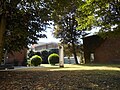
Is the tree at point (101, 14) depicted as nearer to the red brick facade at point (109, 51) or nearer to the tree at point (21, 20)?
the tree at point (21, 20)

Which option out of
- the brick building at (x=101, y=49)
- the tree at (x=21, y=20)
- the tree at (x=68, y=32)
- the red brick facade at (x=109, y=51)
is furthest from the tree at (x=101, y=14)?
the tree at (x=68, y=32)

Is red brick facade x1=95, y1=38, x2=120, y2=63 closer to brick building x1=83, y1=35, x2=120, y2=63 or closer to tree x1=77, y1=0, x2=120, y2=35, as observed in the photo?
brick building x1=83, y1=35, x2=120, y2=63

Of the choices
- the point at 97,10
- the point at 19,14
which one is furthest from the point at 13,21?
the point at 97,10

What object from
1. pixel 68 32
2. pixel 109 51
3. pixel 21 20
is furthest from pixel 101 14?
pixel 68 32

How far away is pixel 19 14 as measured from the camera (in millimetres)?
14242

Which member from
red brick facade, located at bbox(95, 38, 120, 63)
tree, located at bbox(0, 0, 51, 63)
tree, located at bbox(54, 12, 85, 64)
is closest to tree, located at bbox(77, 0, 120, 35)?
tree, located at bbox(0, 0, 51, 63)

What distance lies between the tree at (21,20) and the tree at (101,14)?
5.26m

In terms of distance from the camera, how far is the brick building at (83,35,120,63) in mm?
36906

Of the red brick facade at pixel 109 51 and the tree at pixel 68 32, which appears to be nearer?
the red brick facade at pixel 109 51

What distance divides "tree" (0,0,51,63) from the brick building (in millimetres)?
22312

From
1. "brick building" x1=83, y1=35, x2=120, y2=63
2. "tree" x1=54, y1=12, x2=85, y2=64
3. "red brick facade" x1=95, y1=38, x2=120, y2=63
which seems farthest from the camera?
"tree" x1=54, y1=12, x2=85, y2=64

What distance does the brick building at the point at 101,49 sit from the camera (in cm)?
3691

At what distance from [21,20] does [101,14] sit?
8099 millimetres

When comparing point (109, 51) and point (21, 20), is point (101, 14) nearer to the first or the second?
point (21, 20)
